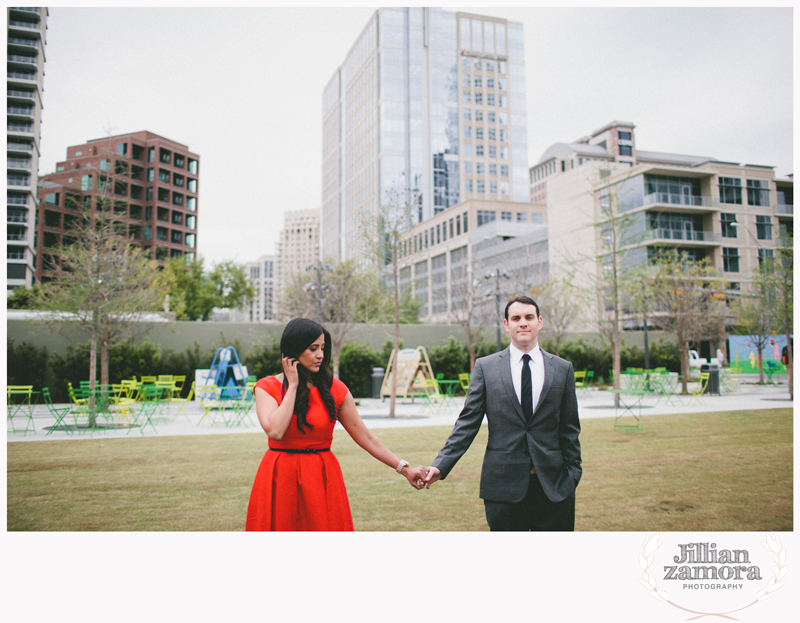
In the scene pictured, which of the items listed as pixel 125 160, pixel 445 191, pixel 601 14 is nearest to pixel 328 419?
pixel 601 14

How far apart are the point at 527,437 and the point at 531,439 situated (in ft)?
0.10

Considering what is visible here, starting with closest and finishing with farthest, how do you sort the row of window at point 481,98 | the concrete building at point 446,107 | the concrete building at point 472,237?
the concrete building at point 472,237 → the concrete building at point 446,107 → the row of window at point 481,98

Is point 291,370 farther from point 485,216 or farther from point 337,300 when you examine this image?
point 485,216

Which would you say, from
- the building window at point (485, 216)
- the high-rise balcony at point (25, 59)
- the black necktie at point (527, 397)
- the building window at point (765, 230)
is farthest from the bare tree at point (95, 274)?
the building window at point (485, 216)

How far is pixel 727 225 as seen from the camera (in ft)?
141

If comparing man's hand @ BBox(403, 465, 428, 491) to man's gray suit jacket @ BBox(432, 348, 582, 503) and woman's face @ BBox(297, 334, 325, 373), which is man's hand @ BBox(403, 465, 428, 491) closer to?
man's gray suit jacket @ BBox(432, 348, 582, 503)

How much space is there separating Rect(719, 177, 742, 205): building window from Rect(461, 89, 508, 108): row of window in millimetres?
59640

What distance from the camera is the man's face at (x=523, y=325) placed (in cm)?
337

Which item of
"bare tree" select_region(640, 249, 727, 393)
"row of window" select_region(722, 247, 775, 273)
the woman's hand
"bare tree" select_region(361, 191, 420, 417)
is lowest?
the woman's hand

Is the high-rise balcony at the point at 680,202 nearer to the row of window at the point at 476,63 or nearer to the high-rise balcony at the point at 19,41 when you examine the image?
the high-rise balcony at the point at 19,41

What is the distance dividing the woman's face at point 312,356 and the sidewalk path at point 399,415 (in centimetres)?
1036

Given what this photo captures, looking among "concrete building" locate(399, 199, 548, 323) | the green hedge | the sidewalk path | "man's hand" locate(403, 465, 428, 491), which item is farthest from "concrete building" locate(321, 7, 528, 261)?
"man's hand" locate(403, 465, 428, 491)

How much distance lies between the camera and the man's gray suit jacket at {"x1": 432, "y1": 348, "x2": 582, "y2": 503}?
3268mm

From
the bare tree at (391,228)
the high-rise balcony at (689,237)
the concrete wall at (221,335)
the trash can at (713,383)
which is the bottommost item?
the trash can at (713,383)
